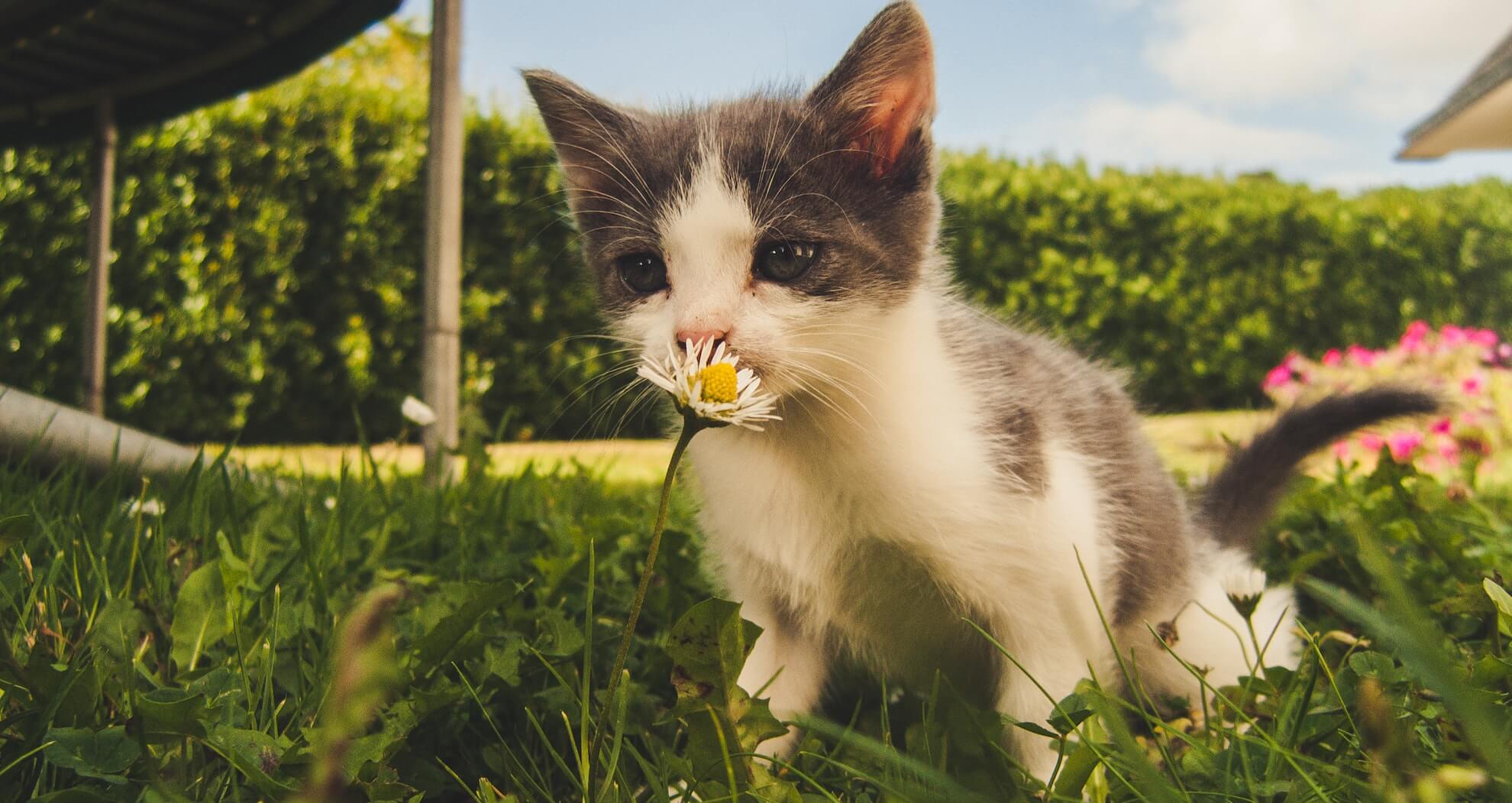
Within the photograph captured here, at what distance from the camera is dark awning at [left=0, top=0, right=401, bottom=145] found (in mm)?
3033

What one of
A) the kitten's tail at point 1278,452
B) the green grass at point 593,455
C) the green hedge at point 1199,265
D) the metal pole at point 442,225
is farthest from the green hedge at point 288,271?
the kitten's tail at point 1278,452

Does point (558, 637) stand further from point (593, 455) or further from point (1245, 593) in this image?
point (593, 455)

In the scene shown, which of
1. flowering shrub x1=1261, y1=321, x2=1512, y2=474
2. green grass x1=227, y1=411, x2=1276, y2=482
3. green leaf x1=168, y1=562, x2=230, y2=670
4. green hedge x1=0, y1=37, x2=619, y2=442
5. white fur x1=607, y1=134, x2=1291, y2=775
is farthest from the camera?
green hedge x1=0, y1=37, x2=619, y2=442

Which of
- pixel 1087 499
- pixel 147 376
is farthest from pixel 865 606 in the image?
pixel 147 376

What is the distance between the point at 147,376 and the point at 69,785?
6516 mm

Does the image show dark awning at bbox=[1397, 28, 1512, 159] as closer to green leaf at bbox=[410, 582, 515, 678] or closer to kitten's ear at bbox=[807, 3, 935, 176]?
kitten's ear at bbox=[807, 3, 935, 176]

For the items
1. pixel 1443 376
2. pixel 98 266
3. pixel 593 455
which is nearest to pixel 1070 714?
pixel 1443 376

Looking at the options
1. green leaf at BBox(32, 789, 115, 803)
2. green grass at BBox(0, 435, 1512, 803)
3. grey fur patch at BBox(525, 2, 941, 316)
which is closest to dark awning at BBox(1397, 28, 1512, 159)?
green grass at BBox(0, 435, 1512, 803)

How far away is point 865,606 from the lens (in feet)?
5.11

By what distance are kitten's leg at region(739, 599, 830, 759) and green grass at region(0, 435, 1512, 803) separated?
0.11 m

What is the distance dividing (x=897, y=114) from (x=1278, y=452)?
1258mm

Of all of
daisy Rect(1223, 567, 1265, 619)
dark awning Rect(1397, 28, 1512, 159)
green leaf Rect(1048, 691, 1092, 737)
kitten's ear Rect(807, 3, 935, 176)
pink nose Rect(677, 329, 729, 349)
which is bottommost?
green leaf Rect(1048, 691, 1092, 737)

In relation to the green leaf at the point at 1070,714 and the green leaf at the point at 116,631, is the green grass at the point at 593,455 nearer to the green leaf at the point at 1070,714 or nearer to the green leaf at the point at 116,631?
the green leaf at the point at 116,631

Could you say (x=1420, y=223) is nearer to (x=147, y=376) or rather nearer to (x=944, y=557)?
(x=944, y=557)
